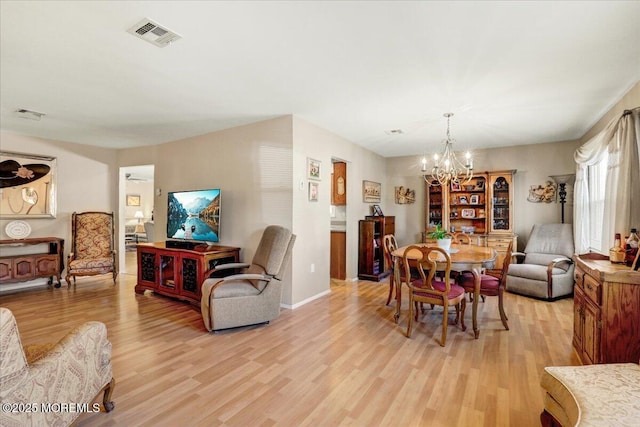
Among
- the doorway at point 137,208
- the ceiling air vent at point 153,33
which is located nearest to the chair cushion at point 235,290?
the ceiling air vent at point 153,33

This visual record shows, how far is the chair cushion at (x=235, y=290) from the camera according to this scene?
310 centimetres

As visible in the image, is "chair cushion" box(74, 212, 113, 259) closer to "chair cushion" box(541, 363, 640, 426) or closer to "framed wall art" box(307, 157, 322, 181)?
"framed wall art" box(307, 157, 322, 181)

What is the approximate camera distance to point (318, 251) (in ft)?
14.4

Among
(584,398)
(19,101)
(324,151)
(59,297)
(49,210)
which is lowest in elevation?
(59,297)

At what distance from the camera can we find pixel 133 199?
36.7 ft

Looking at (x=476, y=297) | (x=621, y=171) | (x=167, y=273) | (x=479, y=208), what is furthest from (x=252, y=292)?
(x=479, y=208)

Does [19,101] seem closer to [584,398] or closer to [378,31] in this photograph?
[378,31]

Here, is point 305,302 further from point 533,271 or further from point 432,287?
point 533,271

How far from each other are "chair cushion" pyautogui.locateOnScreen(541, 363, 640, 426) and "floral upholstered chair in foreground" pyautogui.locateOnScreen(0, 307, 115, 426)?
2239mm

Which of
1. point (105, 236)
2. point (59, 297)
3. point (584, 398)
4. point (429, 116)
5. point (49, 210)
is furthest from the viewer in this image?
point (105, 236)

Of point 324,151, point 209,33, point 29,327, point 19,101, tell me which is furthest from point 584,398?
point 19,101

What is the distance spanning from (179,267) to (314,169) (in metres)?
2.27

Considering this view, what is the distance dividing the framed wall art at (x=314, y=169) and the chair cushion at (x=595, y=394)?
3.21 m

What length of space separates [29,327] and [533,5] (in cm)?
519
